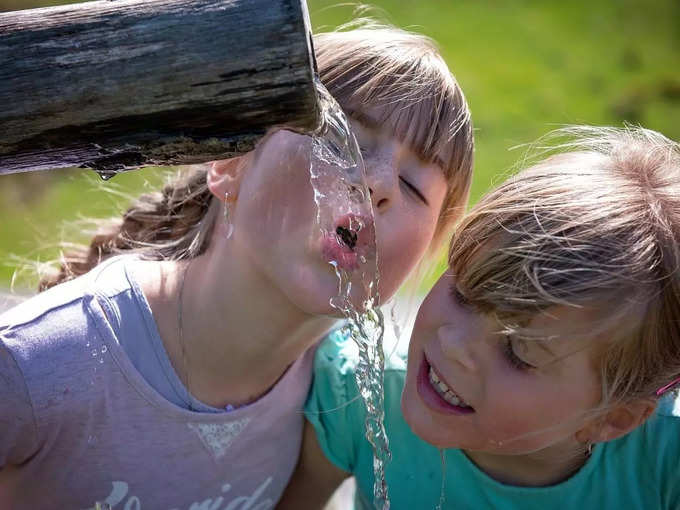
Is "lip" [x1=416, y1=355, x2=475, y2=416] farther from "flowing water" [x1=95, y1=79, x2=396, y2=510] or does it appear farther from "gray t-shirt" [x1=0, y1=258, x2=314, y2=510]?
"gray t-shirt" [x1=0, y1=258, x2=314, y2=510]

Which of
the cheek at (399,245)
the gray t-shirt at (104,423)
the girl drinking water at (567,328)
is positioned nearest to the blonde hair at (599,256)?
the girl drinking water at (567,328)

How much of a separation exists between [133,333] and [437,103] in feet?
3.38

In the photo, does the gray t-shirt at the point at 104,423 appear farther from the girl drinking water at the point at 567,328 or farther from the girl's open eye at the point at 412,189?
the girl's open eye at the point at 412,189

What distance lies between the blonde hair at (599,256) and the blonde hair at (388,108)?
0.80 feet

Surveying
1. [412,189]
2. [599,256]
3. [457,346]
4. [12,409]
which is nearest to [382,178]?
[412,189]

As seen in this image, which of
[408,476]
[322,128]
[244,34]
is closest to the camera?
[244,34]

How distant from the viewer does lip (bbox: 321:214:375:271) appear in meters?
2.21

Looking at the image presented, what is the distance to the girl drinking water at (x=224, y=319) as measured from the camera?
2.26 metres

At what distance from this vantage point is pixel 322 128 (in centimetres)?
190

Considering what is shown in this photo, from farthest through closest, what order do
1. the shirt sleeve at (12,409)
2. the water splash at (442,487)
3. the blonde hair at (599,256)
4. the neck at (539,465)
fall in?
the water splash at (442,487) < the neck at (539,465) < the shirt sleeve at (12,409) < the blonde hair at (599,256)

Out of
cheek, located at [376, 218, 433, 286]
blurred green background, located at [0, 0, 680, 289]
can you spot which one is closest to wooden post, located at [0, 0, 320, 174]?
cheek, located at [376, 218, 433, 286]

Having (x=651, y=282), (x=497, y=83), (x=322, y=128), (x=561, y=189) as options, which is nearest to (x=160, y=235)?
(x=322, y=128)

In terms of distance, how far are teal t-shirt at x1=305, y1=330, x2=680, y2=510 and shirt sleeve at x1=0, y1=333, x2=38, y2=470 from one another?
0.84m

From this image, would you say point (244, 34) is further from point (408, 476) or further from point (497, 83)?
point (497, 83)
